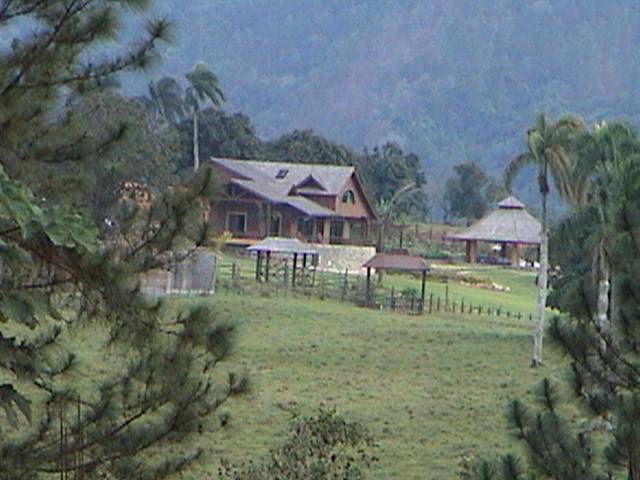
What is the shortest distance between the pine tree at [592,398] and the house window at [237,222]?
149 ft

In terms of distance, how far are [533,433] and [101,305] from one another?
2747 mm

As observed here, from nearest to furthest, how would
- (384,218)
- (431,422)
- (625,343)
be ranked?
(625,343), (431,422), (384,218)

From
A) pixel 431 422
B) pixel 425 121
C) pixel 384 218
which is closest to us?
pixel 431 422

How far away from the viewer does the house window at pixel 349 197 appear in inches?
2212

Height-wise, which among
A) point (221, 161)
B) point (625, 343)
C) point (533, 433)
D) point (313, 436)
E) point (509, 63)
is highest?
point (509, 63)

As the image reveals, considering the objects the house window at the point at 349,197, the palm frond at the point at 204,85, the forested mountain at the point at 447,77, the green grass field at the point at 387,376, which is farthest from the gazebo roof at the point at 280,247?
the forested mountain at the point at 447,77

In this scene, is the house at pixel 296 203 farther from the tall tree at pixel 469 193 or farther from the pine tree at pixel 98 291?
the pine tree at pixel 98 291

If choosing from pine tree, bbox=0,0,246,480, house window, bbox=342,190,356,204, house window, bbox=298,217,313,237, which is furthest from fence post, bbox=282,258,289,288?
pine tree, bbox=0,0,246,480

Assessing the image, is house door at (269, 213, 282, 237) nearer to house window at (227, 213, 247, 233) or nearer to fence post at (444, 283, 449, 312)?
house window at (227, 213, 247, 233)

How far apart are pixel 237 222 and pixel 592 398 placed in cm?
4603

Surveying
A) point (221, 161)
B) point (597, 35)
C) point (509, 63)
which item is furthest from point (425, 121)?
point (221, 161)

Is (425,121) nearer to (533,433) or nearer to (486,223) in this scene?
(486,223)

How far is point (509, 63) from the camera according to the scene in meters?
187

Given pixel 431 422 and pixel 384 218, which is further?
pixel 384 218
